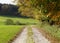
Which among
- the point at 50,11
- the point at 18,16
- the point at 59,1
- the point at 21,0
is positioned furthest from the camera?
the point at 18,16

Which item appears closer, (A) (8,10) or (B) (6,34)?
(B) (6,34)

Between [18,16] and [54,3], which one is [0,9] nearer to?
[18,16]

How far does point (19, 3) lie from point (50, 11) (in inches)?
1250

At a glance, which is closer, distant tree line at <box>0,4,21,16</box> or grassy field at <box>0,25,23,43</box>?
grassy field at <box>0,25,23,43</box>

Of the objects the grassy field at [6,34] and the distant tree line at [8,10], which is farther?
the distant tree line at [8,10]

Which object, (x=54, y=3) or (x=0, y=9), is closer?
(x=54, y=3)

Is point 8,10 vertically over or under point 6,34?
under

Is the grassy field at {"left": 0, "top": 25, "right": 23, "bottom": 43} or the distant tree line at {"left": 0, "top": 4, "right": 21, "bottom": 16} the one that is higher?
the grassy field at {"left": 0, "top": 25, "right": 23, "bottom": 43}

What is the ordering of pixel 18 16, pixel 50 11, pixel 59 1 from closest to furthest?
1. pixel 59 1
2. pixel 50 11
3. pixel 18 16

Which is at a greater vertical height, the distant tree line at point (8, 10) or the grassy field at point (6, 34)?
the grassy field at point (6, 34)

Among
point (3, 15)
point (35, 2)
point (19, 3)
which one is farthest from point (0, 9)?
point (35, 2)

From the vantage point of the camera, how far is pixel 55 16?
27141mm

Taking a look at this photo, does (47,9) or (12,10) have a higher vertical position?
(47,9)

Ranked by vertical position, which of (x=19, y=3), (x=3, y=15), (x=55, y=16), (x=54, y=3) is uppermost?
(x=54, y=3)
